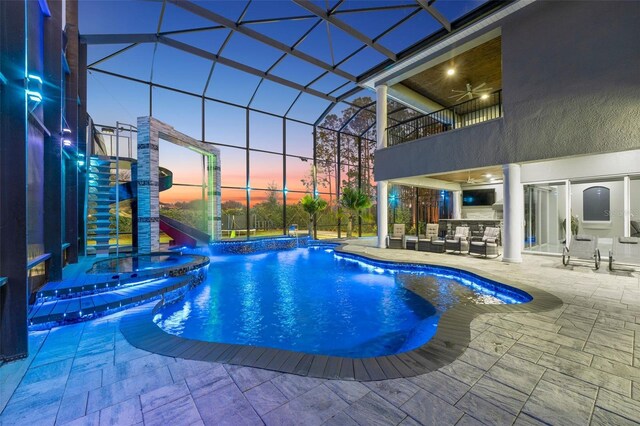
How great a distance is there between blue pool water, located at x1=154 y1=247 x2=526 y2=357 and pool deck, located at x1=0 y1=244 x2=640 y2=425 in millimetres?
1259

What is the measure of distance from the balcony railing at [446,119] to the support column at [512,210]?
3957 millimetres

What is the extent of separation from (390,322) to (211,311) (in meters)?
3.03

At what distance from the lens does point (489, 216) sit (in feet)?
43.5

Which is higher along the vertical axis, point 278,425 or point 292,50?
point 292,50

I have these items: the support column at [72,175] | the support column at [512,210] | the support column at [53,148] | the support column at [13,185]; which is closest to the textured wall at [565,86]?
the support column at [512,210]

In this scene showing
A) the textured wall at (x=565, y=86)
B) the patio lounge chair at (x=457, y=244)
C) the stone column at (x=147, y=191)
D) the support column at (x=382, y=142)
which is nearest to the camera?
the textured wall at (x=565, y=86)

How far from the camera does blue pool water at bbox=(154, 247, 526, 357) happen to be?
365 centimetres

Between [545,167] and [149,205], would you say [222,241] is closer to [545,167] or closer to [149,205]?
[149,205]

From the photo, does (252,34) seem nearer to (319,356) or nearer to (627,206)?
(319,356)

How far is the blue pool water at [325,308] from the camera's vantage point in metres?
3.65

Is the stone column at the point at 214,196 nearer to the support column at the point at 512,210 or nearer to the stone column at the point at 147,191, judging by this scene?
the stone column at the point at 147,191

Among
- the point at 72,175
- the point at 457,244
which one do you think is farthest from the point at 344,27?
the point at 72,175

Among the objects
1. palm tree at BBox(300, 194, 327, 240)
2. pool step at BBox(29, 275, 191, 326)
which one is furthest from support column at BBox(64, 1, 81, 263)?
palm tree at BBox(300, 194, 327, 240)

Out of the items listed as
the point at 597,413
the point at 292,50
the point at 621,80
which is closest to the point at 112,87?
the point at 292,50
